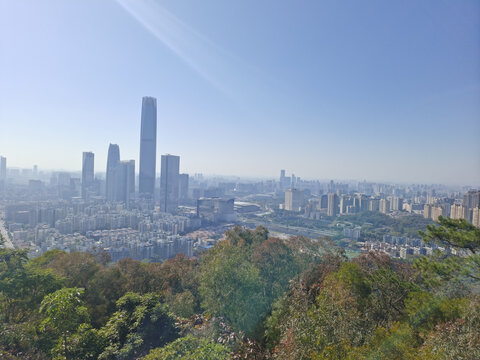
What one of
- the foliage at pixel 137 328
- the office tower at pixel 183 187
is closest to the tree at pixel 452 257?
the foliage at pixel 137 328

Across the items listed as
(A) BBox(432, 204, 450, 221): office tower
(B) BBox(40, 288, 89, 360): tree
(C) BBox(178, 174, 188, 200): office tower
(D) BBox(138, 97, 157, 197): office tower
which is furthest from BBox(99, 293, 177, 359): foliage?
(C) BBox(178, 174, 188, 200): office tower

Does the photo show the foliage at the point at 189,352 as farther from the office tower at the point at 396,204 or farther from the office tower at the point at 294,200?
the office tower at the point at 396,204

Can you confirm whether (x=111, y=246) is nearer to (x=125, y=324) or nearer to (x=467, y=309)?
(x=125, y=324)

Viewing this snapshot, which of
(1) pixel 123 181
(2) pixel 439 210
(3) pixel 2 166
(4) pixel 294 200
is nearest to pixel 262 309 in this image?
(2) pixel 439 210

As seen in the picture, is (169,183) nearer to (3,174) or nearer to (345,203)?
(3,174)

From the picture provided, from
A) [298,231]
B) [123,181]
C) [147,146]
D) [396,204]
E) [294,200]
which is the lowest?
[298,231]

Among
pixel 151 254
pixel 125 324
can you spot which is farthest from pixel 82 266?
pixel 151 254
